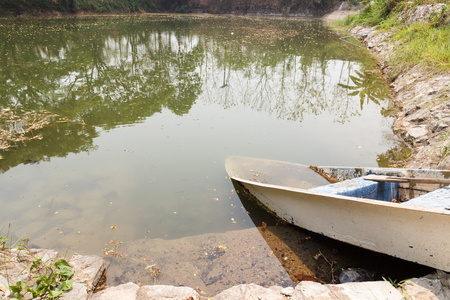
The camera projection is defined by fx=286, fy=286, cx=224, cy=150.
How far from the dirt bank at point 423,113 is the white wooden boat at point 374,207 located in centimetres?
99

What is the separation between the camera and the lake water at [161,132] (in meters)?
3.38

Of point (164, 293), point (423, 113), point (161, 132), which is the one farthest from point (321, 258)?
point (423, 113)

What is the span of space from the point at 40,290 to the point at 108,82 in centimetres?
679

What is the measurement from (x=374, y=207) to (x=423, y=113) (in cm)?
410

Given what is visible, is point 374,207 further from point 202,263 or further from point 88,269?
point 88,269

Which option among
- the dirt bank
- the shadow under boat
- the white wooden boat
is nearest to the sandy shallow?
the shadow under boat

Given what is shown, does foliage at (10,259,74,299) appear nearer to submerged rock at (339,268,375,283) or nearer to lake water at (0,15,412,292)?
lake water at (0,15,412,292)

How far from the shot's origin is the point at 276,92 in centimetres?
748

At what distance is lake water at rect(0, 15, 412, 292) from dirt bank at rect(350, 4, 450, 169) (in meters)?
0.31

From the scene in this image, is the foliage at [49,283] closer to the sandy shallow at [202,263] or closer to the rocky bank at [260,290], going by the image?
the rocky bank at [260,290]

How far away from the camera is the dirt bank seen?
4.23 m

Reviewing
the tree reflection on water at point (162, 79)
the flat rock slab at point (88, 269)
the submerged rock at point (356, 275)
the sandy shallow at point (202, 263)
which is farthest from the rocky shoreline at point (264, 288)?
the tree reflection on water at point (162, 79)

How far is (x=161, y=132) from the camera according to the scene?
539 cm

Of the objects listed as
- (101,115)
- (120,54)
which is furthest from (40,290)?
(120,54)
